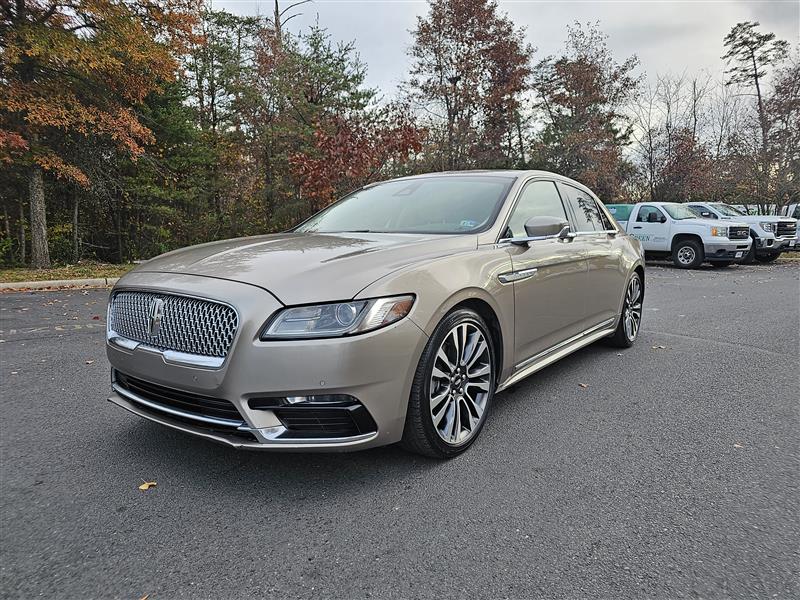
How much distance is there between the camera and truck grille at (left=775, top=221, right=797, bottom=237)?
51.3 ft

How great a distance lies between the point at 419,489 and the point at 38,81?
45.1 ft

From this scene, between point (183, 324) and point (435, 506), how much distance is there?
4.62 ft

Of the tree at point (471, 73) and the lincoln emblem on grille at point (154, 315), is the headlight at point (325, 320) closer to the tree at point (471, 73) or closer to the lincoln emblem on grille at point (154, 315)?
the lincoln emblem on grille at point (154, 315)

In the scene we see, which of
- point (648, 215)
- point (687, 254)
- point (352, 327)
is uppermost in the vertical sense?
point (648, 215)

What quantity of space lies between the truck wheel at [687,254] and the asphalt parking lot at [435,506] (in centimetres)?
1200

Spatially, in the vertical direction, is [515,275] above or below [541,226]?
below

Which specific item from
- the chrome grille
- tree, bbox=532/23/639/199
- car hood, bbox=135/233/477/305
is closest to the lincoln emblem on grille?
the chrome grille

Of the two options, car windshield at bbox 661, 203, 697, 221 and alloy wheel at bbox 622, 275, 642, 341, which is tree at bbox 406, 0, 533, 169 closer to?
car windshield at bbox 661, 203, 697, 221

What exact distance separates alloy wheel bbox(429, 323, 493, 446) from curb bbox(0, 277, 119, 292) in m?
9.64

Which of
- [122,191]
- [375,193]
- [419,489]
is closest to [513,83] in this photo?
[122,191]

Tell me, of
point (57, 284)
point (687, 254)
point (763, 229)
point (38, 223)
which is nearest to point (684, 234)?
point (687, 254)

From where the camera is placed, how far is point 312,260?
2656 millimetres

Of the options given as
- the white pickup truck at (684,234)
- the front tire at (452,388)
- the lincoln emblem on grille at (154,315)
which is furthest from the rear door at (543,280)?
the white pickup truck at (684,234)

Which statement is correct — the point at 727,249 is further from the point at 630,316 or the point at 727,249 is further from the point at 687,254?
the point at 630,316
